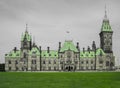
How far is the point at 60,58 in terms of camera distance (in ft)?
354

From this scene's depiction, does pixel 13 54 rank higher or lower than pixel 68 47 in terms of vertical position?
lower

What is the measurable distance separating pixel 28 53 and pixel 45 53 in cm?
709

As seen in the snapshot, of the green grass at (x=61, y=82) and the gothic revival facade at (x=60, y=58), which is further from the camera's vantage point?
the gothic revival facade at (x=60, y=58)

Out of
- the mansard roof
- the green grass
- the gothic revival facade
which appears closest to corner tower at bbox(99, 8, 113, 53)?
the gothic revival facade

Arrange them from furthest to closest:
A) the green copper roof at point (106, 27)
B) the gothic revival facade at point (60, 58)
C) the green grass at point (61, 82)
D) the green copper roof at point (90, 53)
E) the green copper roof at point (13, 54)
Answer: the green copper roof at point (106, 27), the green copper roof at point (13, 54), the green copper roof at point (90, 53), the gothic revival facade at point (60, 58), the green grass at point (61, 82)

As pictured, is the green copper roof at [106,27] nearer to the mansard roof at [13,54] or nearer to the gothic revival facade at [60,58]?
the gothic revival facade at [60,58]

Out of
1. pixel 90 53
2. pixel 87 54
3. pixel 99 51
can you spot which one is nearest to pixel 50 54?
pixel 87 54

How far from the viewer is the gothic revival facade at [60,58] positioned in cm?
10762

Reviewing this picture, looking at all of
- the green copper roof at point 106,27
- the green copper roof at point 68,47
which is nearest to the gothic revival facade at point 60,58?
the green copper roof at point 68,47

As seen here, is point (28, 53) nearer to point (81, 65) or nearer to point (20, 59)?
point (20, 59)

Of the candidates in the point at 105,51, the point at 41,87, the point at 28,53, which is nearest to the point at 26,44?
the point at 28,53

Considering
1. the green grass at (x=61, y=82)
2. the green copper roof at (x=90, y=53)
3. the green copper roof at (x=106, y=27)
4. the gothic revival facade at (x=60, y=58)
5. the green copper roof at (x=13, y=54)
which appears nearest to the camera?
the green grass at (x=61, y=82)

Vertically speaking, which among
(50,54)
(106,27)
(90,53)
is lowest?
(50,54)

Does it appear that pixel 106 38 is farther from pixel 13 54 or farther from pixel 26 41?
pixel 13 54
